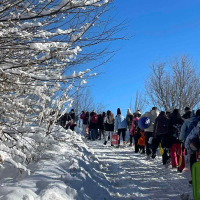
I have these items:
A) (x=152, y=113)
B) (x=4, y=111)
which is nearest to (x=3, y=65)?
(x=4, y=111)

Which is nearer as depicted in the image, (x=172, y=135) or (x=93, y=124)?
(x=172, y=135)

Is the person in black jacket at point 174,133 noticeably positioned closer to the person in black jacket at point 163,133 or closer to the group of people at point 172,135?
the group of people at point 172,135

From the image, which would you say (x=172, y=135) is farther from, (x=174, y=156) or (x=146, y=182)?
(x=146, y=182)

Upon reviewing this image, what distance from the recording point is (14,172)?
4.20 metres

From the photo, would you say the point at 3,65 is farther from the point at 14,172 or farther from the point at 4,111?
the point at 14,172

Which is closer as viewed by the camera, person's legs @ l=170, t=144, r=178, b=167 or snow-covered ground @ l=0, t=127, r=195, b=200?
snow-covered ground @ l=0, t=127, r=195, b=200

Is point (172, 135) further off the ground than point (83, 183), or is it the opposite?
point (172, 135)

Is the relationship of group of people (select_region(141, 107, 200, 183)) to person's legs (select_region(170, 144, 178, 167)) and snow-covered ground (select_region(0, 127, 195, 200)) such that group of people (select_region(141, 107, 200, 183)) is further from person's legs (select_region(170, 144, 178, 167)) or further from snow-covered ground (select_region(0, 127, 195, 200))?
snow-covered ground (select_region(0, 127, 195, 200))

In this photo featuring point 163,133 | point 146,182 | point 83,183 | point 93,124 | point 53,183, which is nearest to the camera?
point 53,183

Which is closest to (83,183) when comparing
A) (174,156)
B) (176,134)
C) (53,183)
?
(53,183)

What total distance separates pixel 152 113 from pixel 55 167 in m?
6.07

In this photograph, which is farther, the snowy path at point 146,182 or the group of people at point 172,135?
the group of people at point 172,135

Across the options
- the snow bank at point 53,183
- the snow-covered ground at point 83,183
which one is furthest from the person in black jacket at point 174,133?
the snow bank at point 53,183

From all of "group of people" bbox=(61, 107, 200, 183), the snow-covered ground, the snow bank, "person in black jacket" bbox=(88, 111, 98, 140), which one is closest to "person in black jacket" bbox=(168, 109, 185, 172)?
"group of people" bbox=(61, 107, 200, 183)
